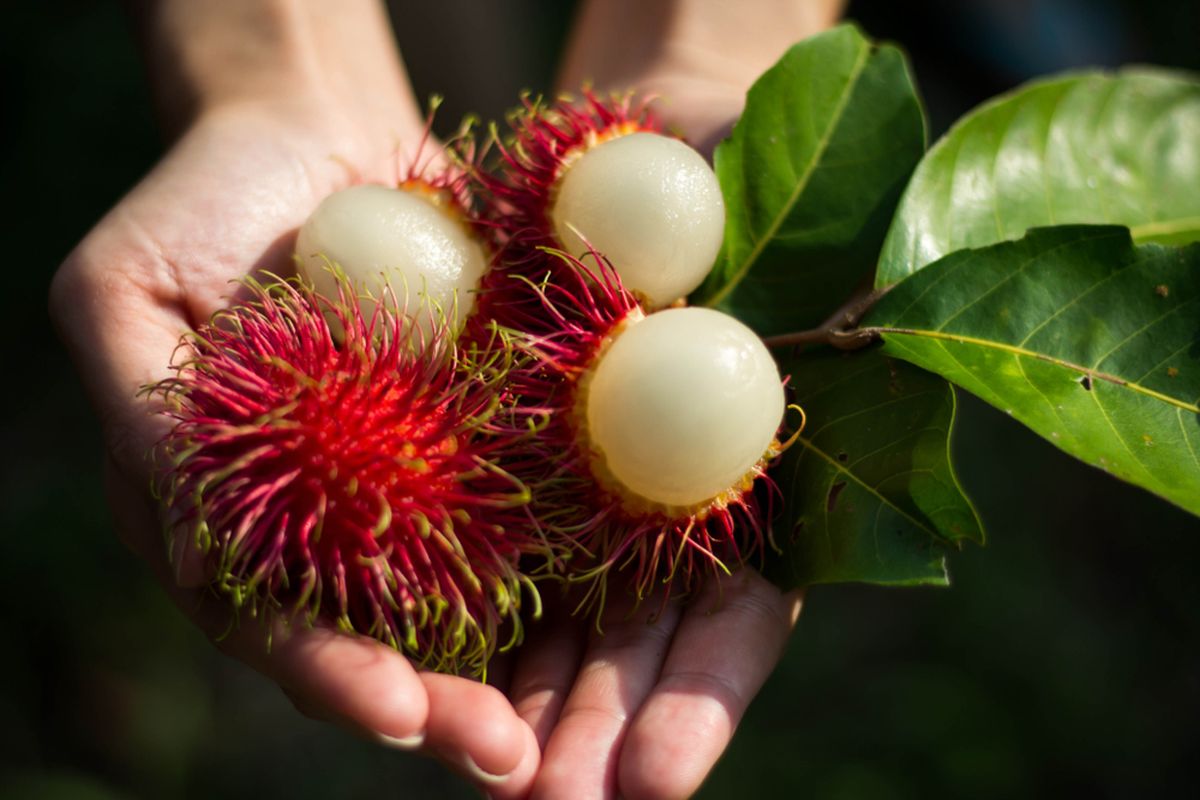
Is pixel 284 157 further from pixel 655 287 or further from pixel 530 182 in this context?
pixel 655 287

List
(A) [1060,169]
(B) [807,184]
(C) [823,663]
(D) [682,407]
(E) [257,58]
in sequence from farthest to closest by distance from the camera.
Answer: (C) [823,663], (E) [257,58], (A) [1060,169], (B) [807,184], (D) [682,407]

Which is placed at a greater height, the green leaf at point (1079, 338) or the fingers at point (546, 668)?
the green leaf at point (1079, 338)

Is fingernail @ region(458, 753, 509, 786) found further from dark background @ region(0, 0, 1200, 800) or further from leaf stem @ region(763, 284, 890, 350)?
dark background @ region(0, 0, 1200, 800)

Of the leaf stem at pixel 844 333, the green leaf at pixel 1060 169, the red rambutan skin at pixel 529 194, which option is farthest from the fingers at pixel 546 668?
the green leaf at pixel 1060 169

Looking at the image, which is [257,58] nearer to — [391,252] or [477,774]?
[391,252]

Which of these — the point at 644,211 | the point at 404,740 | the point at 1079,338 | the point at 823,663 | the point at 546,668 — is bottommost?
the point at 823,663

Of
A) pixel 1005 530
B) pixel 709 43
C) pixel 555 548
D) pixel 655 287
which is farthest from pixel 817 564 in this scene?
pixel 1005 530

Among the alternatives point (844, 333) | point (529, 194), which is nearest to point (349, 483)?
point (529, 194)

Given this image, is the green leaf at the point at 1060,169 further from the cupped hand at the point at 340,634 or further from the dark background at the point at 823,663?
the dark background at the point at 823,663
